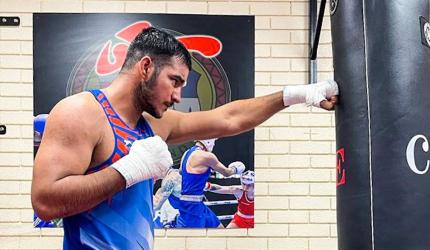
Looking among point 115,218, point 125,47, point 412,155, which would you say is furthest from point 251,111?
point 125,47

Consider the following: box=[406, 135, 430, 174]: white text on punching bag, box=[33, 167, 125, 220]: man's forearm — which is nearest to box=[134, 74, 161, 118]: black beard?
box=[33, 167, 125, 220]: man's forearm

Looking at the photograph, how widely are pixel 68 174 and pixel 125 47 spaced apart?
97.1 inches

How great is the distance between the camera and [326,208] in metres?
4.49

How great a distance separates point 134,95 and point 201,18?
219 centimetres

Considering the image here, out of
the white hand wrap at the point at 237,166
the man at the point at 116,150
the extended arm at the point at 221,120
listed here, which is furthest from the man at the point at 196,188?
the man at the point at 116,150

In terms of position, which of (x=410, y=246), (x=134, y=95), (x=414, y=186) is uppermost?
(x=134, y=95)

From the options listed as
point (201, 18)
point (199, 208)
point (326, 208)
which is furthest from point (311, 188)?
point (201, 18)

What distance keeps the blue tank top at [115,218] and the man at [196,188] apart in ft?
6.30

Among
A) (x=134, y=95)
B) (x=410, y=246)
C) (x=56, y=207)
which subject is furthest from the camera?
(x=134, y=95)

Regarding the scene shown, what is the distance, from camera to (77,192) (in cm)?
215

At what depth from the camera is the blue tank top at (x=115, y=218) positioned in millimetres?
2311

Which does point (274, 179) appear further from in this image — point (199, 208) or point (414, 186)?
point (414, 186)

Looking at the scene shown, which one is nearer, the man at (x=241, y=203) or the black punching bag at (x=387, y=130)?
the black punching bag at (x=387, y=130)

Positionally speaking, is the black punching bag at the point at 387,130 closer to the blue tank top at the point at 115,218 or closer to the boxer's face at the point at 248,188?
the blue tank top at the point at 115,218
